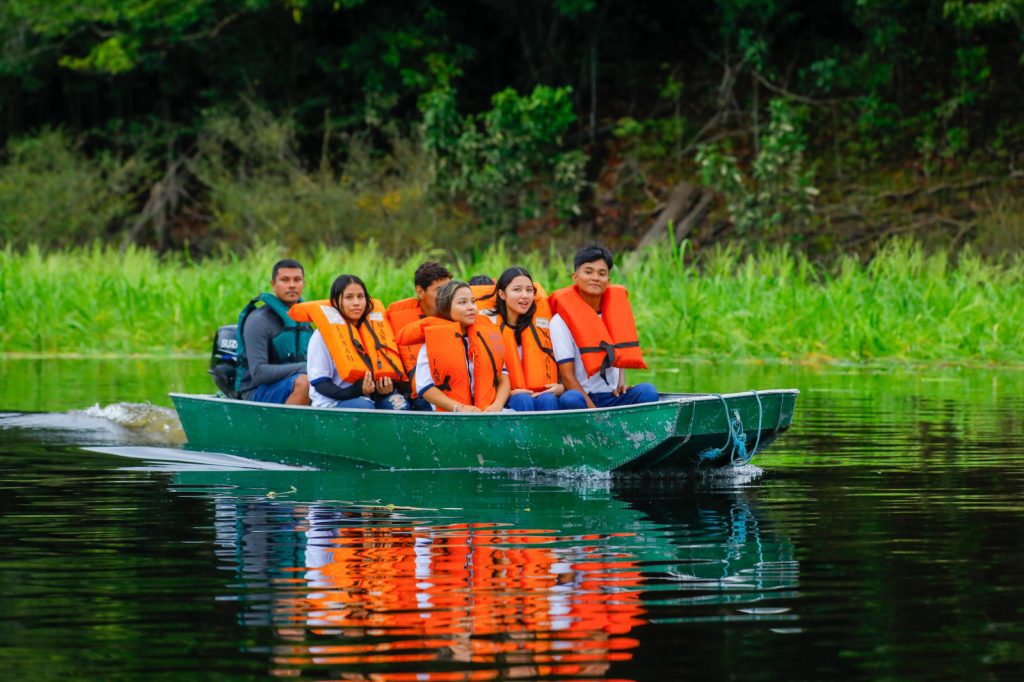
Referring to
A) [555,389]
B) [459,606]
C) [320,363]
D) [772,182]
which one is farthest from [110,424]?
[772,182]

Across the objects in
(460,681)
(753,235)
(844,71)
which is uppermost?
(844,71)

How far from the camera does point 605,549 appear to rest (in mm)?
6094

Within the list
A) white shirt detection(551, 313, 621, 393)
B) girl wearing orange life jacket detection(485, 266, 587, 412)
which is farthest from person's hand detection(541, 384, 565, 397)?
white shirt detection(551, 313, 621, 393)

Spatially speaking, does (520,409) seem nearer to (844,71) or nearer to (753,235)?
(753,235)

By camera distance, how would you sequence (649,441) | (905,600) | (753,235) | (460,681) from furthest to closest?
(753,235), (649,441), (905,600), (460,681)

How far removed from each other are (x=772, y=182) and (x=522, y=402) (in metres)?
15.9

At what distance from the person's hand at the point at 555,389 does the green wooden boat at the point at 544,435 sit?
0.50 meters

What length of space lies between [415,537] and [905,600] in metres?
1.97

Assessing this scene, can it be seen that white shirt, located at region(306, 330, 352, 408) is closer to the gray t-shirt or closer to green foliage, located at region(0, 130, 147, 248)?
the gray t-shirt

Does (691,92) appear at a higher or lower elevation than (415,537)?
higher

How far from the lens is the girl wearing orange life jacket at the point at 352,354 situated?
905 centimetres

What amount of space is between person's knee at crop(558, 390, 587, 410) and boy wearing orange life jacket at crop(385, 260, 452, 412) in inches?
30.0

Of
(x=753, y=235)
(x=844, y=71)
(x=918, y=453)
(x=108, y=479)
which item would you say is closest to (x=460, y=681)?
(x=108, y=479)

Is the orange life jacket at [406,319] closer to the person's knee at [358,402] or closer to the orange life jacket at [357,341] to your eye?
the orange life jacket at [357,341]
